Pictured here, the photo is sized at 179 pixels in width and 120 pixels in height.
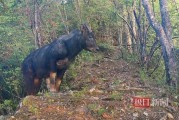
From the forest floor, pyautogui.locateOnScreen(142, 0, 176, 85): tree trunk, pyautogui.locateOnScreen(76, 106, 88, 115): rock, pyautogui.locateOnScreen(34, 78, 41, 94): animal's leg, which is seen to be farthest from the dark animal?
pyautogui.locateOnScreen(76, 106, 88, 115): rock

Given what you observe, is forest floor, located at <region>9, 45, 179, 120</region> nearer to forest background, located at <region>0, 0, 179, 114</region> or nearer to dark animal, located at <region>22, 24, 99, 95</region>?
forest background, located at <region>0, 0, 179, 114</region>

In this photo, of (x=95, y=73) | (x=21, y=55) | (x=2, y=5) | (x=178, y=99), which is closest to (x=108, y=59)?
(x=95, y=73)

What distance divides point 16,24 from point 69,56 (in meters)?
3.78

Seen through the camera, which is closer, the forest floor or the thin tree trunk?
the forest floor

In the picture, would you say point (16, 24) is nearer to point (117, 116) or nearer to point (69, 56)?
point (69, 56)

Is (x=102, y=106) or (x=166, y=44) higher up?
(x=166, y=44)

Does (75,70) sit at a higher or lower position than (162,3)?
lower

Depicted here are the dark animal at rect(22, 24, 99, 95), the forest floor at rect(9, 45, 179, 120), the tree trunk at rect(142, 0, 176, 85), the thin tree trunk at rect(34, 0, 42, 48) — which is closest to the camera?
the forest floor at rect(9, 45, 179, 120)

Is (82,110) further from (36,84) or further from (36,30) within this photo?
(36,30)

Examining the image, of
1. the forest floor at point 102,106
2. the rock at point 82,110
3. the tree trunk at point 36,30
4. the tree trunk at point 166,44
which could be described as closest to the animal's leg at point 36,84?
the tree trunk at point 36,30

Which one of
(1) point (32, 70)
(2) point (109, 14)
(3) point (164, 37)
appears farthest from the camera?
(2) point (109, 14)

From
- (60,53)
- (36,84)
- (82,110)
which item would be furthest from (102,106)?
(36,84)

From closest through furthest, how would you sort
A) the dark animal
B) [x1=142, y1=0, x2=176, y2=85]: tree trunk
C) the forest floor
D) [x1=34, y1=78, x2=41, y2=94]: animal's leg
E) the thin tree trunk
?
the forest floor < [x1=142, y1=0, x2=176, y2=85]: tree trunk < the dark animal < [x1=34, y1=78, x2=41, y2=94]: animal's leg < the thin tree trunk

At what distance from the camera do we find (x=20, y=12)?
11.9 meters
